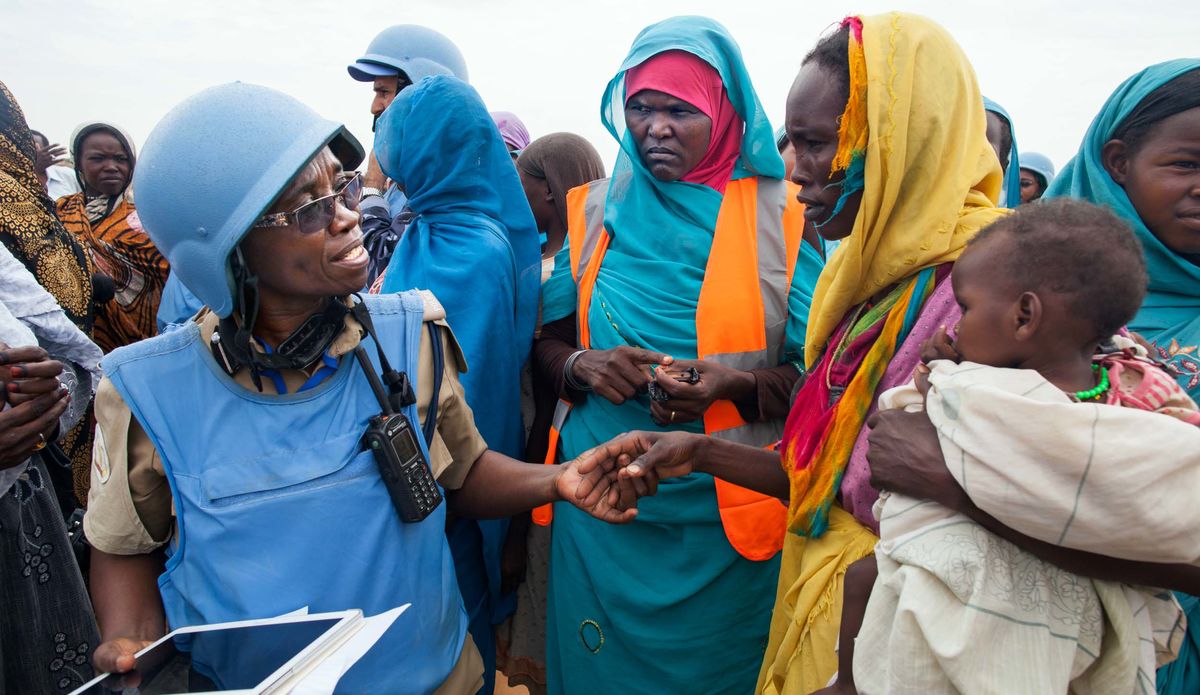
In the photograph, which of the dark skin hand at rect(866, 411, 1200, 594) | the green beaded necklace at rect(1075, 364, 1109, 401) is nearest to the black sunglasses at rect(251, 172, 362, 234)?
the dark skin hand at rect(866, 411, 1200, 594)

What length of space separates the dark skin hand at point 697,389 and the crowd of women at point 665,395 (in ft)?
0.04

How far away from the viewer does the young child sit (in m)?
1.10

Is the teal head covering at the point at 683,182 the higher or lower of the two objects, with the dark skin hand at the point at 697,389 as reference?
higher

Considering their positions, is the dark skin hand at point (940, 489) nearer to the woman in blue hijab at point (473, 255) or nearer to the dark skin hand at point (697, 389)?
the dark skin hand at point (697, 389)

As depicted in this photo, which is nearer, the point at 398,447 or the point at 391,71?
the point at 398,447

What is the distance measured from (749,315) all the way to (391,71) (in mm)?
2872

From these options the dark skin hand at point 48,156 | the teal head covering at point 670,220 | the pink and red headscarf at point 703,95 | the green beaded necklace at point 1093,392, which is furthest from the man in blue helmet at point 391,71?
the dark skin hand at point 48,156

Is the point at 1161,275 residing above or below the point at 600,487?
above

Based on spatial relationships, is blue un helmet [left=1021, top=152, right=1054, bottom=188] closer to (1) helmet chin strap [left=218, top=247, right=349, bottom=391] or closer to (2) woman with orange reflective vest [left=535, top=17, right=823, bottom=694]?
(2) woman with orange reflective vest [left=535, top=17, right=823, bottom=694]

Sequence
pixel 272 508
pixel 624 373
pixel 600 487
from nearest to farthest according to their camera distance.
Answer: pixel 272 508 → pixel 600 487 → pixel 624 373

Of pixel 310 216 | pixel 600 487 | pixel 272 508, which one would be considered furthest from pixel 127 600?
pixel 600 487

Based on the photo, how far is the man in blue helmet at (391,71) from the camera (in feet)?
11.8

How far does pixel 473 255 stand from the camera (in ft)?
8.70

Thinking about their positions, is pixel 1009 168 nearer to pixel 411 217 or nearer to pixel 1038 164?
pixel 411 217
